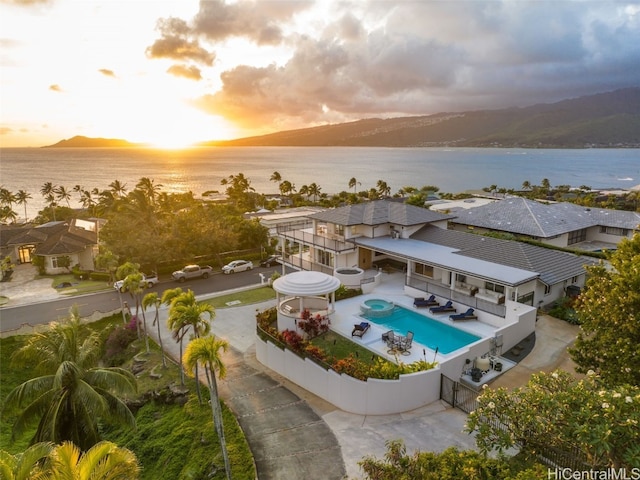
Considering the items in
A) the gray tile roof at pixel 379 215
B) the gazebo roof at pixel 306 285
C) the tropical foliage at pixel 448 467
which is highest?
the gray tile roof at pixel 379 215

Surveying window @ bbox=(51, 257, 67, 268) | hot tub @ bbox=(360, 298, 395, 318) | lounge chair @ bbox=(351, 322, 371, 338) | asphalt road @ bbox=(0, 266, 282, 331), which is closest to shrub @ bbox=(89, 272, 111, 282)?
asphalt road @ bbox=(0, 266, 282, 331)

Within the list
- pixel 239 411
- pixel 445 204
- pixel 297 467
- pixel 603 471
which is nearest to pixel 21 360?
pixel 239 411

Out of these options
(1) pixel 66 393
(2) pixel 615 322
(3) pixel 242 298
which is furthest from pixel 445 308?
(1) pixel 66 393

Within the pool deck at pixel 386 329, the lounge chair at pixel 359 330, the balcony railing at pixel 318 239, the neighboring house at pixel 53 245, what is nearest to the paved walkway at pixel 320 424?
the pool deck at pixel 386 329

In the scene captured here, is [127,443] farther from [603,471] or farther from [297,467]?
[603,471]

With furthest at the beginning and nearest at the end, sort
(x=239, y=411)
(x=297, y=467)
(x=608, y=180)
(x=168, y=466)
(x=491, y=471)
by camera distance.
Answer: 1. (x=608, y=180)
2. (x=239, y=411)
3. (x=168, y=466)
4. (x=297, y=467)
5. (x=491, y=471)

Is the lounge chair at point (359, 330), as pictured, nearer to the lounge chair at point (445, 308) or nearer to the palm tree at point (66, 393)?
the lounge chair at point (445, 308)
